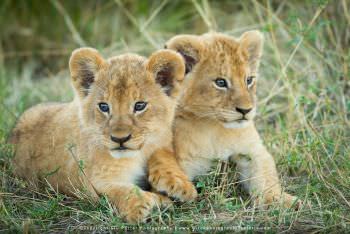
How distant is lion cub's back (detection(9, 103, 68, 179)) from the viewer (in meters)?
5.32

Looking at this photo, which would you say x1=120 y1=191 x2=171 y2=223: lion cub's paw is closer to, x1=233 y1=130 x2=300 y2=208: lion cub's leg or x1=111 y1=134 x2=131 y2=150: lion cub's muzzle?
x1=111 y1=134 x2=131 y2=150: lion cub's muzzle

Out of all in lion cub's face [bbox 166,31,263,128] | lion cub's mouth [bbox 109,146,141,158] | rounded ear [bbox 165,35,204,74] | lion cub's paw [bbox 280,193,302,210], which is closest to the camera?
lion cub's mouth [bbox 109,146,141,158]

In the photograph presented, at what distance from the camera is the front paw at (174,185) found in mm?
4609

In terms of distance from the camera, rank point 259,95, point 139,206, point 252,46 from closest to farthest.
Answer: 1. point 139,206
2. point 252,46
3. point 259,95

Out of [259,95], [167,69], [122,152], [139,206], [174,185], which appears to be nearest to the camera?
[139,206]

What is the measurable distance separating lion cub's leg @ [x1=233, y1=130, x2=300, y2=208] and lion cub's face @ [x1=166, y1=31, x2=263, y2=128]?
38 centimetres

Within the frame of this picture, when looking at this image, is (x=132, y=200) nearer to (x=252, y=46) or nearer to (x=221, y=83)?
(x=221, y=83)

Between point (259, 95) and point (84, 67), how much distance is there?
9.19 feet

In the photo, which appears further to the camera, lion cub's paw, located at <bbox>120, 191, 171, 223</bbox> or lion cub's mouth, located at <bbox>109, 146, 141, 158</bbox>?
lion cub's mouth, located at <bbox>109, 146, 141, 158</bbox>

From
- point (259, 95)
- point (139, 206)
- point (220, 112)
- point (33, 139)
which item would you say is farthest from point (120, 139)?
point (259, 95)

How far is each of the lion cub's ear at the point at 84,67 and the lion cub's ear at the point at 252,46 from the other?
112 cm

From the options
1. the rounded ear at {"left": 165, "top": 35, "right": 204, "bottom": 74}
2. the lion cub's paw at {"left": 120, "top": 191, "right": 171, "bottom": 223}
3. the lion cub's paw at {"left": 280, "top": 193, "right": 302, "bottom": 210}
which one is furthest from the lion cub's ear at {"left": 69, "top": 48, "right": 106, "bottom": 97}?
the lion cub's paw at {"left": 280, "top": 193, "right": 302, "bottom": 210}

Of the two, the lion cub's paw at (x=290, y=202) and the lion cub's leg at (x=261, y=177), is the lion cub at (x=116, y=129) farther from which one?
the lion cub's paw at (x=290, y=202)

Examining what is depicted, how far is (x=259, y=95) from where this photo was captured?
283 inches
